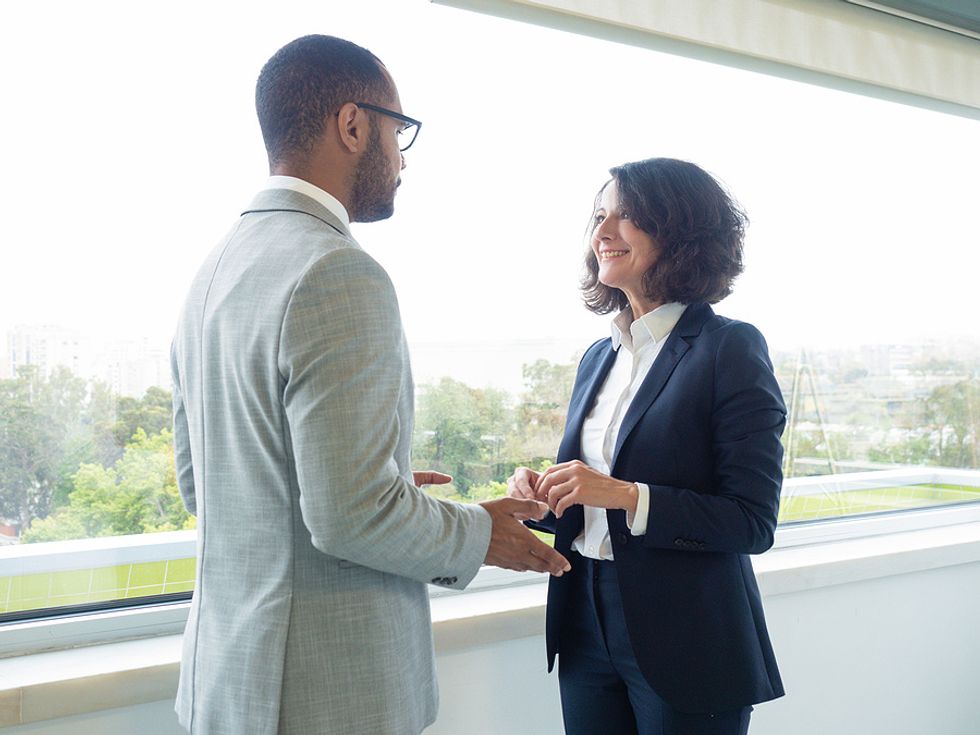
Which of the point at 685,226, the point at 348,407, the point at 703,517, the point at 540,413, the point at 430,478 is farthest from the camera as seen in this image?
the point at 540,413

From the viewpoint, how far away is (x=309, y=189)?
4.28 ft

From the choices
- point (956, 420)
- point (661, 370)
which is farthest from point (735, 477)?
point (956, 420)

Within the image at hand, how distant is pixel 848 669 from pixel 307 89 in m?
2.35

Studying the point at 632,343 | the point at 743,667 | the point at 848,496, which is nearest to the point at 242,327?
the point at 632,343

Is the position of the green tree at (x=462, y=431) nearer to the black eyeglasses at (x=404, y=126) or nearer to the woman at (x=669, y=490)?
the woman at (x=669, y=490)

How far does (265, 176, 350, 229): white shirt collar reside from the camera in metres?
1.30

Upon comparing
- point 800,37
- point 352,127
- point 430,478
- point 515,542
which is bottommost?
point 515,542

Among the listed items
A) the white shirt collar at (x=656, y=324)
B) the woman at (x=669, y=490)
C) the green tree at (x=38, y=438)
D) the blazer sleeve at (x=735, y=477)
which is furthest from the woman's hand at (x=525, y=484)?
the green tree at (x=38, y=438)

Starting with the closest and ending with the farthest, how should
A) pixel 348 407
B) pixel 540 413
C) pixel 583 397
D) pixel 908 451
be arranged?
pixel 348 407 → pixel 583 397 → pixel 540 413 → pixel 908 451

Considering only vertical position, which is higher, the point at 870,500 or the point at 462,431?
the point at 462,431

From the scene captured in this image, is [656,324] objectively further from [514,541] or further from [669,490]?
[514,541]

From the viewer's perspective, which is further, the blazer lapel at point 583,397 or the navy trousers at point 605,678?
the blazer lapel at point 583,397

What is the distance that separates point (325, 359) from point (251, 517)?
0.92ft

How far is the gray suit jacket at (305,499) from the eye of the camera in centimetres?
113
